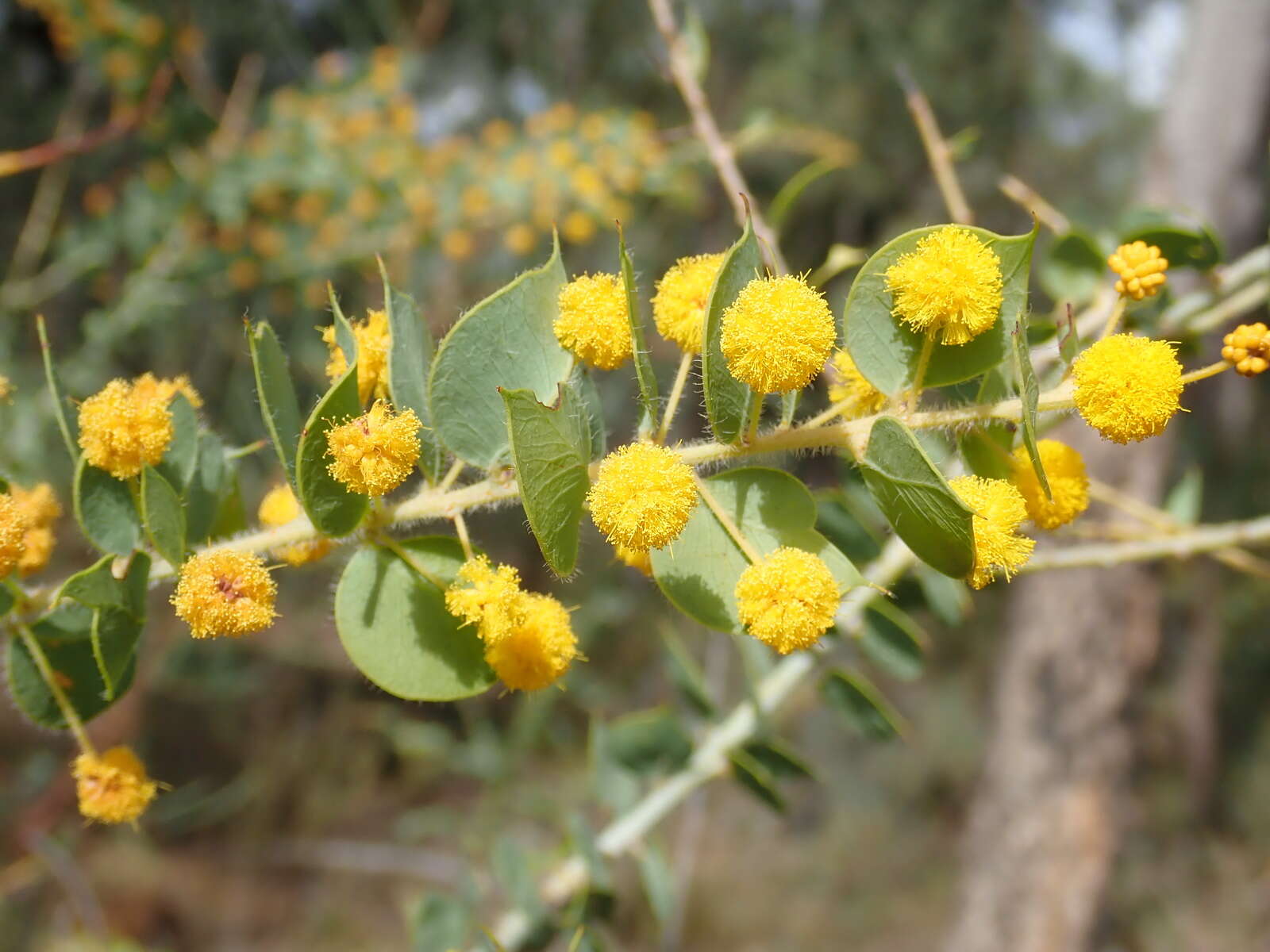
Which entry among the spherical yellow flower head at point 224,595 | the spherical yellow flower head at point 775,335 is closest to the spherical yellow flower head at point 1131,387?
the spherical yellow flower head at point 775,335

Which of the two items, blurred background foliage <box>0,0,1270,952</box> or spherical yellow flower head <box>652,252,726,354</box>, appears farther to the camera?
blurred background foliage <box>0,0,1270,952</box>

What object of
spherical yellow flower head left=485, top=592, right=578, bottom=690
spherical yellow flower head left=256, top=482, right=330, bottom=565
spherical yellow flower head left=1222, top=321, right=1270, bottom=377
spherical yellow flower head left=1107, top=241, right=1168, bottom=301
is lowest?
spherical yellow flower head left=485, top=592, right=578, bottom=690

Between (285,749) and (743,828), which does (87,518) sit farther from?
(743,828)

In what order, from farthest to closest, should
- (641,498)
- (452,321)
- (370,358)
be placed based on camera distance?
(452,321)
(370,358)
(641,498)

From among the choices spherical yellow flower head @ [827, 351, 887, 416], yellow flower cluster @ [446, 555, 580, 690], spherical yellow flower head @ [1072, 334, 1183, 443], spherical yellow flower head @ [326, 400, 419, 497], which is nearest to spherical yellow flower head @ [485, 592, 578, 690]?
yellow flower cluster @ [446, 555, 580, 690]

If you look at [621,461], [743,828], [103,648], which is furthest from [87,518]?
[743,828]

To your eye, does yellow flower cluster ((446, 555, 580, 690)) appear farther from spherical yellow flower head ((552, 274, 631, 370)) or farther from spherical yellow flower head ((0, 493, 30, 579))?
spherical yellow flower head ((0, 493, 30, 579))

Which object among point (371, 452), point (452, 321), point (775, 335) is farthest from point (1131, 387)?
point (452, 321)

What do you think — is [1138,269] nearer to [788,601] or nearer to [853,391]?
[853,391]
